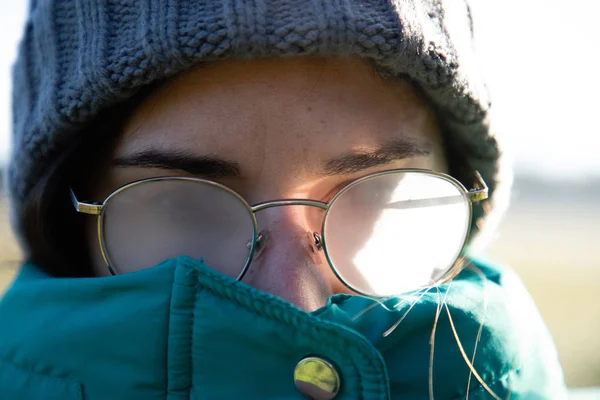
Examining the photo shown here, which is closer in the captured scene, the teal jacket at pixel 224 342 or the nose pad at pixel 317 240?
the teal jacket at pixel 224 342

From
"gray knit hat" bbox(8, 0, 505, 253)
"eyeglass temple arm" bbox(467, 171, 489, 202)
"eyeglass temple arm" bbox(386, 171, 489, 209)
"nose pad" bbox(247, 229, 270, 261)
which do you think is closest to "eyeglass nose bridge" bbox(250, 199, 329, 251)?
"nose pad" bbox(247, 229, 270, 261)

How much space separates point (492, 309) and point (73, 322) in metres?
0.76

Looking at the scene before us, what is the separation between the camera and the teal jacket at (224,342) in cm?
83

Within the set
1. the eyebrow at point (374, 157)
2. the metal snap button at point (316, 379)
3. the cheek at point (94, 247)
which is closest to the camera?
the metal snap button at point (316, 379)

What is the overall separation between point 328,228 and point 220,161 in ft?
0.83

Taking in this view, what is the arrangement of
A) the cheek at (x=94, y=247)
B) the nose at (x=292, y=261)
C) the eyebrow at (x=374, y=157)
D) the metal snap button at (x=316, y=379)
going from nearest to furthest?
the metal snap button at (x=316, y=379) → the nose at (x=292, y=261) → the eyebrow at (x=374, y=157) → the cheek at (x=94, y=247)

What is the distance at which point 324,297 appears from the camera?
3.34ft

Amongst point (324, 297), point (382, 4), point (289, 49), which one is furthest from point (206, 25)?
point (324, 297)

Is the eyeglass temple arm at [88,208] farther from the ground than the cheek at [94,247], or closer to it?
farther from the ground

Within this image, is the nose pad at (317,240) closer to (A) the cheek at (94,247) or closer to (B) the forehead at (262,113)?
(B) the forehead at (262,113)

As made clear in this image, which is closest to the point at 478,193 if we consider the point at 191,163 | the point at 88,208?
the point at 191,163

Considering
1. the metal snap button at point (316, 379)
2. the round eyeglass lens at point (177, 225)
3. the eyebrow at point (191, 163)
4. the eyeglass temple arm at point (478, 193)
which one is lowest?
the metal snap button at point (316, 379)

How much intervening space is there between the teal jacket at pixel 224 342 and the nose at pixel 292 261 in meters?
0.09

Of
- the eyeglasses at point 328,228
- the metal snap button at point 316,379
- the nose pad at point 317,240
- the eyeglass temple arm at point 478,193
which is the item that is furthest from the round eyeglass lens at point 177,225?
the eyeglass temple arm at point 478,193
